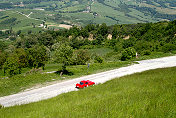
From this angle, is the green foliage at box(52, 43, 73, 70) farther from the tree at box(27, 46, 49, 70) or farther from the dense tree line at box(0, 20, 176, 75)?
the tree at box(27, 46, 49, 70)

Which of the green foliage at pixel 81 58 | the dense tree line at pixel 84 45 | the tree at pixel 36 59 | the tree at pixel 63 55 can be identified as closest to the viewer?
the tree at pixel 63 55

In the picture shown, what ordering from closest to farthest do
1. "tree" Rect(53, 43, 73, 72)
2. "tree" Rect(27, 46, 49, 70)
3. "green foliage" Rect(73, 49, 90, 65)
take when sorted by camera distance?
"tree" Rect(53, 43, 73, 72)
"green foliage" Rect(73, 49, 90, 65)
"tree" Rect(27, 46, 49, 70)

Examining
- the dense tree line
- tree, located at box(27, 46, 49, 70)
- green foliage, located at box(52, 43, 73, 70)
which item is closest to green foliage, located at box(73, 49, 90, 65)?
the dense tree line

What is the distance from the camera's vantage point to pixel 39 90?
32.5 meters

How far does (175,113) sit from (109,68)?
141 feet

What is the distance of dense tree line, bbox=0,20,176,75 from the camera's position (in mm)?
55541

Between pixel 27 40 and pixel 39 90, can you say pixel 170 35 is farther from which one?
pixel 27 40

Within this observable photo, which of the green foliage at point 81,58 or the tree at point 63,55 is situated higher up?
the tree at point 63,55

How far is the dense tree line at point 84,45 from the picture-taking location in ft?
182

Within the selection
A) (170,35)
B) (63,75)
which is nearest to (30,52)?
(63,75)

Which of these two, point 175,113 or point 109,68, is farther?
point 109,68

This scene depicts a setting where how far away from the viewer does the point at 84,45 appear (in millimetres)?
128750

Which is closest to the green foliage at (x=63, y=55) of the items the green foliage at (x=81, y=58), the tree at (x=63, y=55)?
the tree at (x=63, y=55)

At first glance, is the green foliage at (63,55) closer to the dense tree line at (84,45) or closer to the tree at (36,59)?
the dense tree line at (84,45)
